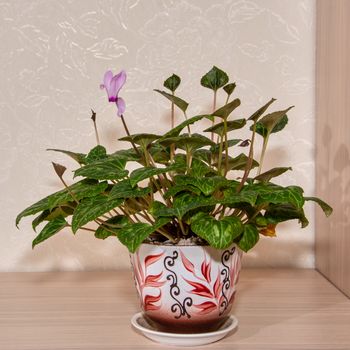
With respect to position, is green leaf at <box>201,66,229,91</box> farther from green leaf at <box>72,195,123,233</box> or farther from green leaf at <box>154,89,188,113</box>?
green leaf at <box>72,195,123,233</box>

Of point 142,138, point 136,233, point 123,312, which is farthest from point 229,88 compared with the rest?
point 123,312

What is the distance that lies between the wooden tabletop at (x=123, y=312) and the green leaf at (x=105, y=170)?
9.5 inches

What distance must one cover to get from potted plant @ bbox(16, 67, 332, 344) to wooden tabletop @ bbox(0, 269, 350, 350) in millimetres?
A: 67

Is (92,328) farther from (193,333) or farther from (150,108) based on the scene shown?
(150,108)

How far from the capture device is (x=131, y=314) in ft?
3.97

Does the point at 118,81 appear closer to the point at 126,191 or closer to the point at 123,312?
the point at 126,191

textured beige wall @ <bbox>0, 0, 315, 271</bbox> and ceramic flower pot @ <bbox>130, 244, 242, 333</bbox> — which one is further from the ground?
textured beige wall @ <bbox>0, 0, 315, 271</bbox>

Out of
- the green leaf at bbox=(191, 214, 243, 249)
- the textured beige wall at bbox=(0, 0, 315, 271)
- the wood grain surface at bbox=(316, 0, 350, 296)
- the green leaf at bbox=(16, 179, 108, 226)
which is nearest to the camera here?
the green leaf at bbox=(191, 214, 243, 249)

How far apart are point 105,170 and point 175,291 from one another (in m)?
0.20

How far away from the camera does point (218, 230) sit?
942 mm

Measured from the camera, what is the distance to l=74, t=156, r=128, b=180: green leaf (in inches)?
39.1

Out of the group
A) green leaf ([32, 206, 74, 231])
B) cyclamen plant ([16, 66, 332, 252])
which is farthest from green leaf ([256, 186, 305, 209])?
green leaf ([32, 206, 74, 231])

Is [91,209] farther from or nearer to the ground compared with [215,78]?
nearer to the ground

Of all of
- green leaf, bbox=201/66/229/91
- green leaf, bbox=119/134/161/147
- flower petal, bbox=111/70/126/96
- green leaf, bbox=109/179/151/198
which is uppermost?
flower petal, bbox=111/70/126/96
